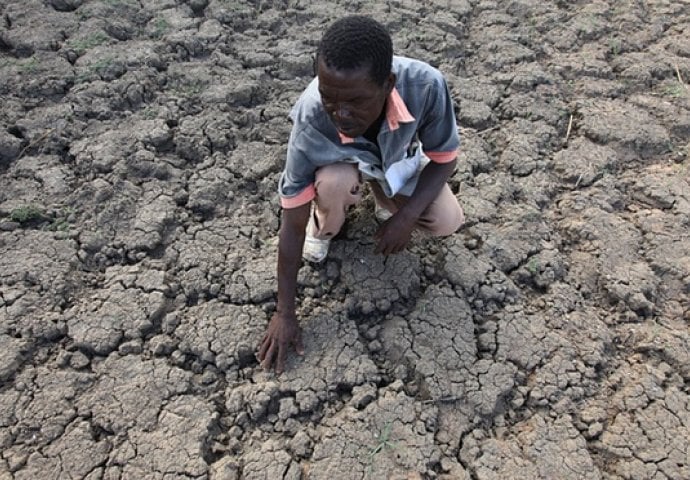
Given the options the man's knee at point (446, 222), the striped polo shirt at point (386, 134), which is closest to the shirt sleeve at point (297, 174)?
the striped polo shirt at point (386, 134)

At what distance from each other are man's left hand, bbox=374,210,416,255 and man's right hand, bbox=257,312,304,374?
416 mm

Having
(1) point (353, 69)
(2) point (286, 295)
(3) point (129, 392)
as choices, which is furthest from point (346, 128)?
(3) point (129, 392)

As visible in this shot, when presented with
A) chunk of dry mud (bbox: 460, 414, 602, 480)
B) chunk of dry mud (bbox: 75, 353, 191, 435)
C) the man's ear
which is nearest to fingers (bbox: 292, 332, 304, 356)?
chunk of dry mud (bbox: 75, 353, 191, 435)

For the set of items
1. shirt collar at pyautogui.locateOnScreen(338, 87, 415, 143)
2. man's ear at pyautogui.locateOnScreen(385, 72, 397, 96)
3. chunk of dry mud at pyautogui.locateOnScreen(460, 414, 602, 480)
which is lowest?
chunk of dry mud at pyautogui.locateOnScreen(460, 414, 602, 480)

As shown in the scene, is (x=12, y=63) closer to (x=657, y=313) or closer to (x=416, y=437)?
(x=416, y=437)

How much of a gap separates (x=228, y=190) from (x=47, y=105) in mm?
1042

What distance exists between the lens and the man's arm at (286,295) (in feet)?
6.79

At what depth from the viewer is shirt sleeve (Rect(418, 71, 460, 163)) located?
204 cm

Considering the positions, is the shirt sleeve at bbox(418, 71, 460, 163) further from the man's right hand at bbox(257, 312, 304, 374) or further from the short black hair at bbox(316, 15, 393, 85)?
the man's right hand at bbox(257, 312, 304, 374)

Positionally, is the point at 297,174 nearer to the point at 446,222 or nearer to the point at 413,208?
the point at 413,208

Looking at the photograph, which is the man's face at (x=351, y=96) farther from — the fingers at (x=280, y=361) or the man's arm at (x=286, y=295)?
the fingers at (x=280, y=361)

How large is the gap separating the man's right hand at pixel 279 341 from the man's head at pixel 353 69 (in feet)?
2.39

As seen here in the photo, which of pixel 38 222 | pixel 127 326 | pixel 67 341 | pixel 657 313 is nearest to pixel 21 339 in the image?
pixel 67 341

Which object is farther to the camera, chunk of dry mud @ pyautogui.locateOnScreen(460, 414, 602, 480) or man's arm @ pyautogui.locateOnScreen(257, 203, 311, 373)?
man's arm @ pyautogui.locateOnScreen(257, 203, 311, 373)
